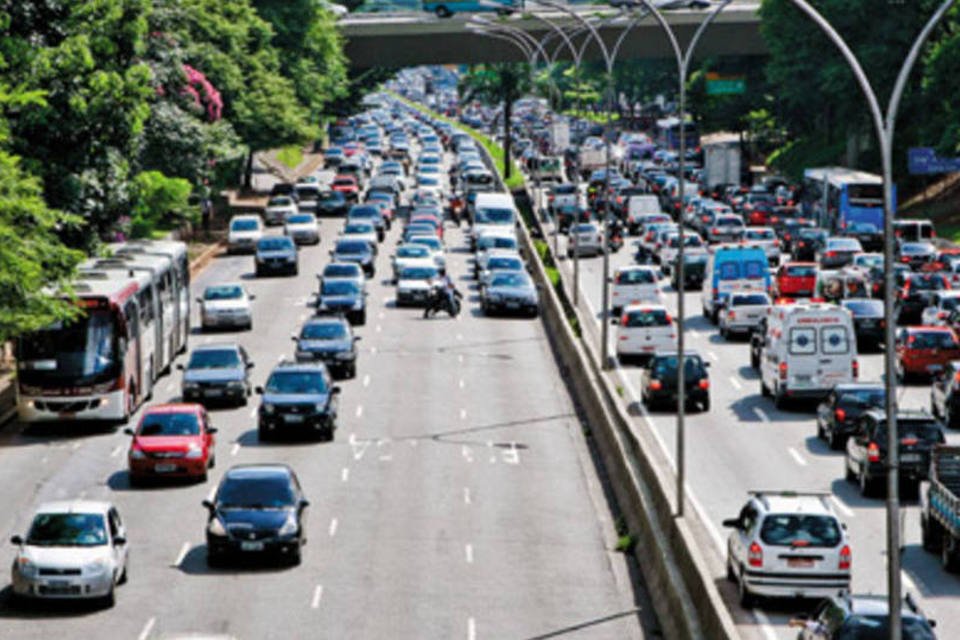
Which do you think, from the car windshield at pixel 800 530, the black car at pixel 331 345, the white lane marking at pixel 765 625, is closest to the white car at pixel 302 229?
the black car at pixel 331 345

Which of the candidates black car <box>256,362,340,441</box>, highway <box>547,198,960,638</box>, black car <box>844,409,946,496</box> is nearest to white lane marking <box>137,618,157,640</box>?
highway <box>547,198,960,638</box>

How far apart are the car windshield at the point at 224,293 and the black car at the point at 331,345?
978 cm

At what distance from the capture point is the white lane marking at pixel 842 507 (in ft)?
126

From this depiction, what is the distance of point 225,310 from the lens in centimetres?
6750

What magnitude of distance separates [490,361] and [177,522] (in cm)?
2406

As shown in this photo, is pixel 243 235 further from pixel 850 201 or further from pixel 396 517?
pixel 396 517

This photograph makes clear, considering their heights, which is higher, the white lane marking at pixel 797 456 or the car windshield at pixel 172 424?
the car windshield at pixel 172 424

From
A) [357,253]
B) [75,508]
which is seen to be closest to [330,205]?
[357,253]

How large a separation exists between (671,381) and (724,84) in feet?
323

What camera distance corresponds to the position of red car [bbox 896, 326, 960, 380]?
54562 millimetres

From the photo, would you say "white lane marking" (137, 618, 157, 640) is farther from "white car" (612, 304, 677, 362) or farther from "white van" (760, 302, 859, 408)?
"white car" (612, 304, 677, 362)

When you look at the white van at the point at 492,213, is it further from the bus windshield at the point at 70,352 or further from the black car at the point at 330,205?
the bus windshield at the point at 70,352

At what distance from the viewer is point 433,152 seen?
493 feet

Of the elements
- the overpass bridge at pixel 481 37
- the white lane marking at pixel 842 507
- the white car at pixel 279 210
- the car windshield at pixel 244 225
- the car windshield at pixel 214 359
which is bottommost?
the white car at pixel 279 210
